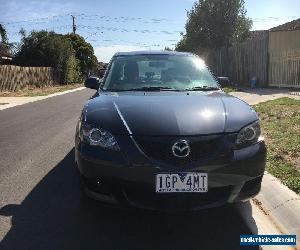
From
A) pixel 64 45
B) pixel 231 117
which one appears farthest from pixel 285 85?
pixel 64 45

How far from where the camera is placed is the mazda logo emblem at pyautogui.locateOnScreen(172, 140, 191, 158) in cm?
360

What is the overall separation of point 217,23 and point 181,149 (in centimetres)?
4310

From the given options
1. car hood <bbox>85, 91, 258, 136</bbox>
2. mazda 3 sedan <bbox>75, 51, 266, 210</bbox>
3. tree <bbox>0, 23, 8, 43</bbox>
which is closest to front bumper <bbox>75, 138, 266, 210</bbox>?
mazda 3 sedan <bbox>75, 51, 266, 210</bbox>

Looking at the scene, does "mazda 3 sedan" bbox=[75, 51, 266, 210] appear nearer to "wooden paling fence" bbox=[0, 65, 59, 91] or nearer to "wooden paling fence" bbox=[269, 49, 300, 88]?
"wooden paling fence" bbox=[269, 49, 300, 88]

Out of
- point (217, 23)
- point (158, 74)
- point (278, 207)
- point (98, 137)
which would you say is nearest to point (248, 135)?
point (278, 207)

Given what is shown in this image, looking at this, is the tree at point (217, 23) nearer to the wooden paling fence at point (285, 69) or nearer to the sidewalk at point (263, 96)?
the wooden paling fence at point (285, 69)

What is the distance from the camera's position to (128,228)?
155 inches

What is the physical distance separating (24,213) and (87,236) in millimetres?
876

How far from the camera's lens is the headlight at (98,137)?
3719 mm

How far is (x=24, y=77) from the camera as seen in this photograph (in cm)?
3434

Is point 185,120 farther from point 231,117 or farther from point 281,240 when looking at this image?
point 281,240

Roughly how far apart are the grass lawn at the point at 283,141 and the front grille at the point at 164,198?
1500 mm

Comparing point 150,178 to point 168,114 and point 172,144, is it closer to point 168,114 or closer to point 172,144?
point 172,144

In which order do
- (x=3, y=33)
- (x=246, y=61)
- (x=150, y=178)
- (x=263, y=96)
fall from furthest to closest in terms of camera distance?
(x=3, y=33) → (x=246, y=61) → (x=263, y=96) → (x=150, y=178)
